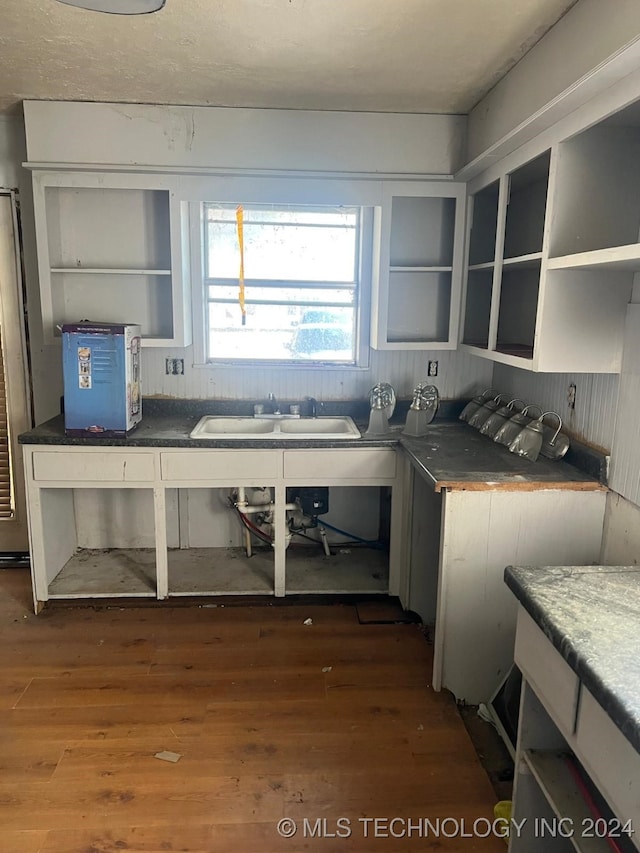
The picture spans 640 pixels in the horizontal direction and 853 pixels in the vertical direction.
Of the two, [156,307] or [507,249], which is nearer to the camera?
[507,249]

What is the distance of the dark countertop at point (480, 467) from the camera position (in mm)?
2195

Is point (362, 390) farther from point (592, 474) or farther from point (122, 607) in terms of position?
point (122, 607)

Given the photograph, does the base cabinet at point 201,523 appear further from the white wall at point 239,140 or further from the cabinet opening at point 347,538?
the white wall at point 239,140

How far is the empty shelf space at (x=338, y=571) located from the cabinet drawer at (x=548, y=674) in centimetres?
162

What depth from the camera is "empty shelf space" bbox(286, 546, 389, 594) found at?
3.12 m

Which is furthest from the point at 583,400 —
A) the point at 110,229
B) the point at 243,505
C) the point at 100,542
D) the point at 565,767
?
the point at 100,542

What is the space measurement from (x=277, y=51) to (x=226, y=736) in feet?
8.19

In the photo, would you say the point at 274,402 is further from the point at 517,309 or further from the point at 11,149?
the point at 11,149

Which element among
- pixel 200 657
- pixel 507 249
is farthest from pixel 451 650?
pixel 507 249

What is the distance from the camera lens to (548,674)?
1.37 m

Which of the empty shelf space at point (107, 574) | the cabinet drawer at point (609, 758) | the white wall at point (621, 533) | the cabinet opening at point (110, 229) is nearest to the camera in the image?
the cabinet drawer at point (609, 758)

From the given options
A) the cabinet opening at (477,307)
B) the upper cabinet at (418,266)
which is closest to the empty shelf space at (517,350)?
the cabinet opening at (477,307)

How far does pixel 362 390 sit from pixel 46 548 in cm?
186

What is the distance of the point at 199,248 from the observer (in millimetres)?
3201
